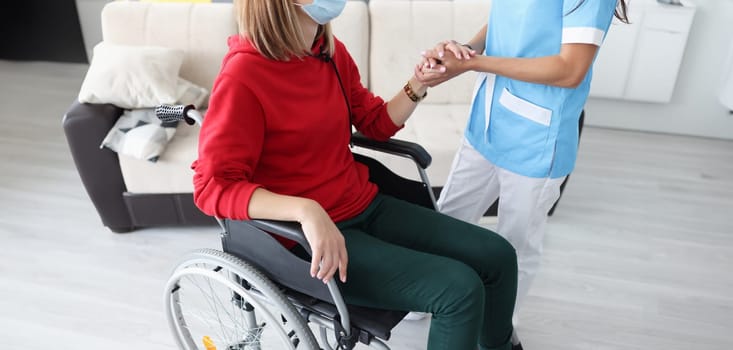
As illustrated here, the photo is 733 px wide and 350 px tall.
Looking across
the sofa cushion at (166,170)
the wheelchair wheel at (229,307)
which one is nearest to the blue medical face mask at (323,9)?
the wheelchair wheel at (229,307)

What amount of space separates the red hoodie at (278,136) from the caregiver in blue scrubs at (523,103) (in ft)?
0.74

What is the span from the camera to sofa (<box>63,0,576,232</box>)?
6.29 ft

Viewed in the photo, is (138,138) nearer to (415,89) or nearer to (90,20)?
(415,89)

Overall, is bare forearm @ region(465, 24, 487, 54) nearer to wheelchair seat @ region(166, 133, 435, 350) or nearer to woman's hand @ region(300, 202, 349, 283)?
wheelchair seat @ region(166, 133, 435, 350)

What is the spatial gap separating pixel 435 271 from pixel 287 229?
1.01 ft

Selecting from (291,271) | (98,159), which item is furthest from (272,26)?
(98,159)

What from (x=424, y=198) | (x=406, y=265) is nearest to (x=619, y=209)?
(x=424, y=198)

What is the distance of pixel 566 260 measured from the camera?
2.00 m

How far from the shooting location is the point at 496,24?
1.24 metres

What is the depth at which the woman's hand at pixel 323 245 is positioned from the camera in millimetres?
937

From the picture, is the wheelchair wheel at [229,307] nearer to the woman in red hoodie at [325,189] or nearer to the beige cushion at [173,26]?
the woman in red hoodie at [325,189]

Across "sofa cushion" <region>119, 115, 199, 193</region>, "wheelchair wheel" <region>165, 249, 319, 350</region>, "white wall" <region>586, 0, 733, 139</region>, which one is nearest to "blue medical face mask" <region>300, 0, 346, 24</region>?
"wheelchair wheel" <region>165, 249, 319, 350</region>

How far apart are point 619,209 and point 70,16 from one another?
351 cm

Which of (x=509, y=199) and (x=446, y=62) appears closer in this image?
(x=446, y=62)
